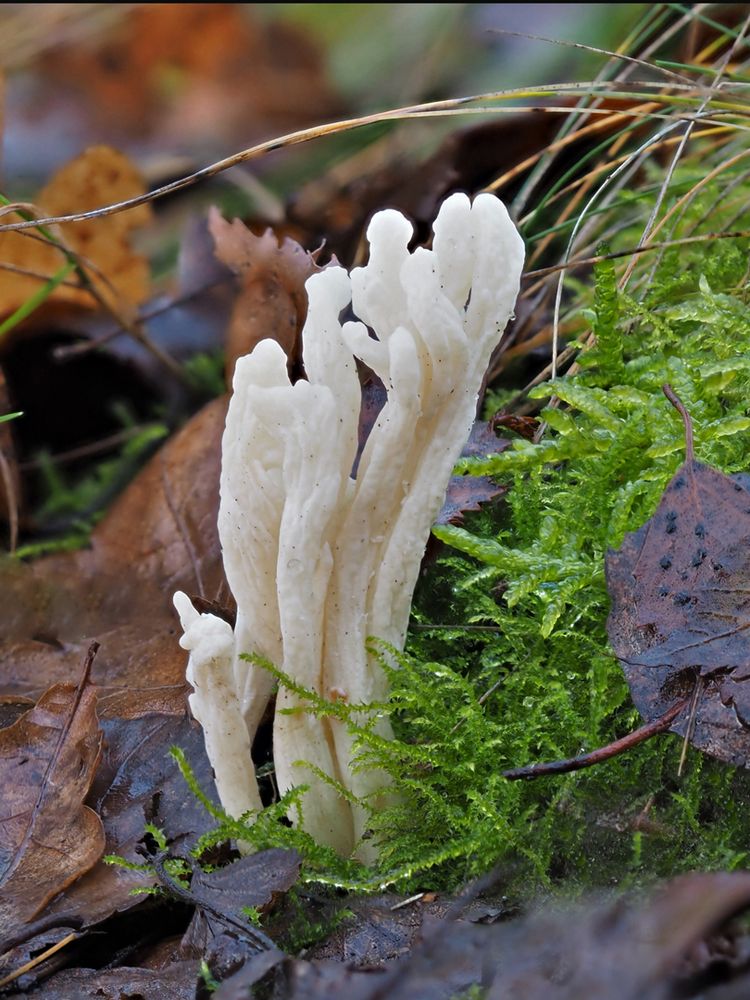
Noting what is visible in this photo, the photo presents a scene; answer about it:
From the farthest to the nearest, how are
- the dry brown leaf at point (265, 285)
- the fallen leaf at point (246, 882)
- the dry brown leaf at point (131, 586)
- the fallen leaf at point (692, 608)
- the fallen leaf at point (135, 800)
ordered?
the dry brown leaf at point (265, 285)
the dry brown leaf at point (131, 586)
the fallen leaf at point (135, 800)
the fallen leaf at point (246, 882)
the fallen leaf at point (692, 608)

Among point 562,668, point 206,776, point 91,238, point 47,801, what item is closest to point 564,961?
point 562,668

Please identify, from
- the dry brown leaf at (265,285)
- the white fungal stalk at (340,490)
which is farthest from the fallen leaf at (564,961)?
the dry brown leaf at (265,285)

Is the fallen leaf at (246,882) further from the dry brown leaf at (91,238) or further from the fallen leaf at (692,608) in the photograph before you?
the dry brown leaf at (91,238)

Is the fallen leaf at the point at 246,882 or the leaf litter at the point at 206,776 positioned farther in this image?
the fallen leaf at the point at 246,882

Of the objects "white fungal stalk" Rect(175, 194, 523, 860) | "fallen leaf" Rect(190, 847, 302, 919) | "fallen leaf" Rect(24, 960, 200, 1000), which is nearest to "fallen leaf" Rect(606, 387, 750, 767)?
"white fungal stalk" Rect(175, 194, 523, 860)

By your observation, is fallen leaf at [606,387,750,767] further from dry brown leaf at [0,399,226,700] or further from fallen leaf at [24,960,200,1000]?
dry brown leaf at [0,399,226,700]
